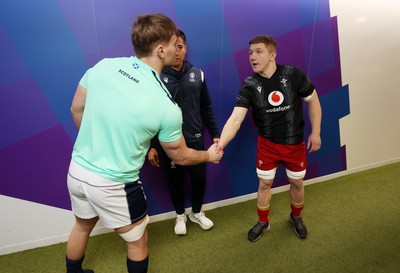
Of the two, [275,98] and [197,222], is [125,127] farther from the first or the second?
[197,222]

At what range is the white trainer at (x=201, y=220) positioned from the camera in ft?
7.40

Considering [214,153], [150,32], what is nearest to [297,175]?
[214,153]

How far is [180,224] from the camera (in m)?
2.23

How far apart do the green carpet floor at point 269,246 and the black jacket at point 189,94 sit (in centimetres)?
83

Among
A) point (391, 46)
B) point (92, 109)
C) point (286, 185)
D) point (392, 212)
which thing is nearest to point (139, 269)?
point (92, 109)

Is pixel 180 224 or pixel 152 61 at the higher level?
pixel 152 61

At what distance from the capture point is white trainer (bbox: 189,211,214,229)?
88.9 inches

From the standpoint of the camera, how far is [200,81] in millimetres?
1980

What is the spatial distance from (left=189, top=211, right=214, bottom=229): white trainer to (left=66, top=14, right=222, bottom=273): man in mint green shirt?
0.94 m

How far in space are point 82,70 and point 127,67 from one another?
869 mm

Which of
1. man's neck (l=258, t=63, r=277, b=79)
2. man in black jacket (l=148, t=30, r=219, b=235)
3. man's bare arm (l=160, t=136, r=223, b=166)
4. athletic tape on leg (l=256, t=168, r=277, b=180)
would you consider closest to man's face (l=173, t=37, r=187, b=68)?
man in black jacket (l=148, t=30, r=219, b=235)

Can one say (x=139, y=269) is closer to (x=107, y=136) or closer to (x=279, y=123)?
(x=107, y=136)

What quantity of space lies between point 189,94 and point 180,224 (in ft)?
3.49

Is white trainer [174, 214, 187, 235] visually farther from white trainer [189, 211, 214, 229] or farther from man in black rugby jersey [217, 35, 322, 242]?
man in black rugby jersey [217, 35, 322, 242]
